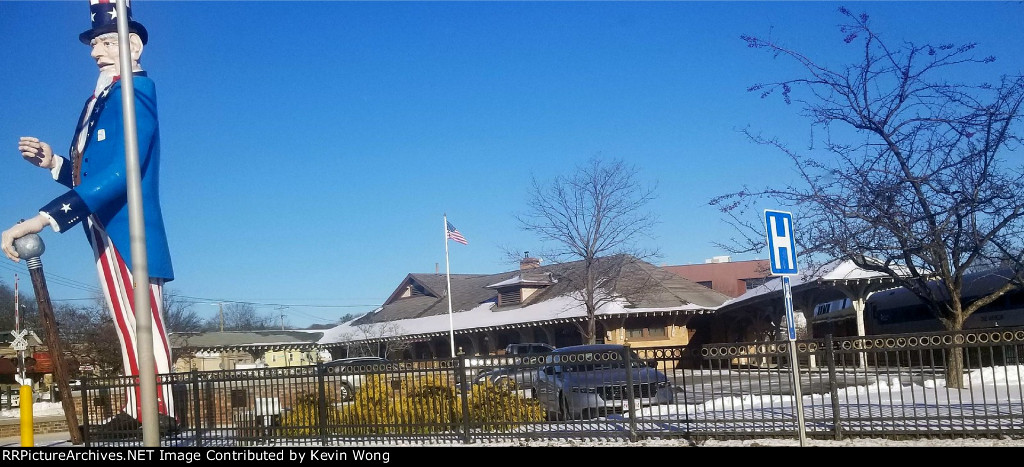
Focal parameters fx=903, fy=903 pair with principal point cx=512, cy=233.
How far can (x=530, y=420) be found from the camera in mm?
11828

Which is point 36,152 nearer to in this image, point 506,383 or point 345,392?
point 345,392

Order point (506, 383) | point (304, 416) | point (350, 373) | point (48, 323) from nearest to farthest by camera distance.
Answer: point (506, 383) < point (350, 373) < point (304, 416) < point (48, 323)

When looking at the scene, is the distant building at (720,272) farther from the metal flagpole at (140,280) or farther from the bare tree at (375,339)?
the metal flagpole at (140,280)

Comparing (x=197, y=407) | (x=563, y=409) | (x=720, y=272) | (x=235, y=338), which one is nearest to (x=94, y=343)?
(x=235, y=338)

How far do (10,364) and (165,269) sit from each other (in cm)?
1827

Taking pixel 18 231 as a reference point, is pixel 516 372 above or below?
below

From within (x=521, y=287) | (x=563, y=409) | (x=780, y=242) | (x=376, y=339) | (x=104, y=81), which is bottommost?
(x=563, y=409)

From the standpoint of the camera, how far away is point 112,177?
15359 mm

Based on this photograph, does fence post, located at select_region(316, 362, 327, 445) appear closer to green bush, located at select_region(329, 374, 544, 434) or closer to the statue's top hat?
green bush, located at select_region(329, 374, 544, 434)

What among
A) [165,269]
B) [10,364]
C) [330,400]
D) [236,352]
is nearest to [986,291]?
[330,400]

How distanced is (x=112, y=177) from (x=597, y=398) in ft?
31.0

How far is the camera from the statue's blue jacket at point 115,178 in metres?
15.2

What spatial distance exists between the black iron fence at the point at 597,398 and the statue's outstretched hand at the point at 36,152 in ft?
14.6
